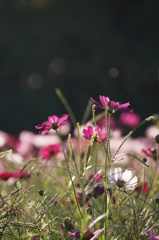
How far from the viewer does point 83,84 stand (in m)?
10.9

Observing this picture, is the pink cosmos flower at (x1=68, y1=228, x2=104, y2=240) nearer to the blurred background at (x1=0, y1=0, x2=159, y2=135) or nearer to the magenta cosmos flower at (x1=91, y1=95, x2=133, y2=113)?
the magenta cosmos flower at (x1=91, y1=95, x2=133, y2=113)

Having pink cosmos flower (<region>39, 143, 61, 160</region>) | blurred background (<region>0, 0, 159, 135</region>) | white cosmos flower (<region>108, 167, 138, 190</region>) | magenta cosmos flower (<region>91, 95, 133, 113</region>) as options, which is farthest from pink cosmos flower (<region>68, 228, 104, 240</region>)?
blurred background (<region>0, 0, 159, 135</region>)

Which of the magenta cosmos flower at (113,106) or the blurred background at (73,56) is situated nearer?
the magenta cosmos flower at (113,106)

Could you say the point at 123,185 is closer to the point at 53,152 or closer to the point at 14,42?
the point at 53,152

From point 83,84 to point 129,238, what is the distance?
963 centimetres

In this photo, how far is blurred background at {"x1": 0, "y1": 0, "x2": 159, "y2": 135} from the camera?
1066 cm

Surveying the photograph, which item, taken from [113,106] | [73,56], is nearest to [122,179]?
[113,106]

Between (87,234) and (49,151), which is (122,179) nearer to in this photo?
(87,234)

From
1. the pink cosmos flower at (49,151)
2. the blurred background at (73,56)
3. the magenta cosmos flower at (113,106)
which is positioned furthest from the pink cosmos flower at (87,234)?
the blurred background at (73,56)

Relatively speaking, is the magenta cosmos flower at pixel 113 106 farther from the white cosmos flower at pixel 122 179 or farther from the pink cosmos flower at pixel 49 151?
the pink cosmos flower at pixel 49 151

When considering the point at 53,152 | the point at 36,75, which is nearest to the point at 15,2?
the point at 36,75

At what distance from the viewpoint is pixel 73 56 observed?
36.5ft

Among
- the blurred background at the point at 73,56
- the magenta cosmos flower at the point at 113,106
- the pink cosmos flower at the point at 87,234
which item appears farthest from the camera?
the blurred background at the point at 73,56

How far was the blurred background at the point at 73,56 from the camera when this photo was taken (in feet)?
35.0
